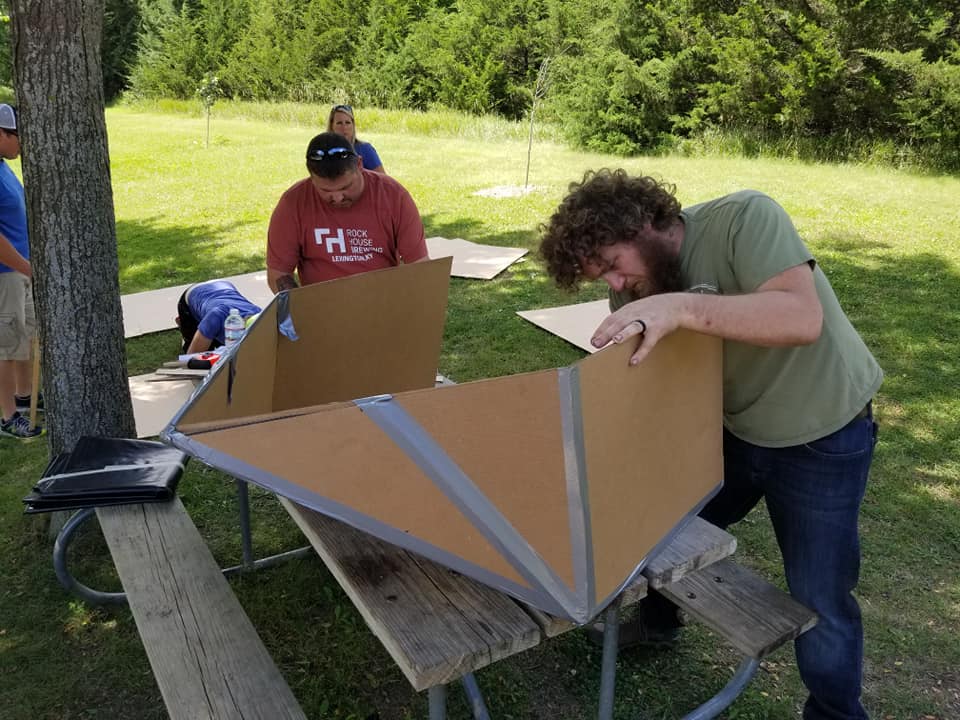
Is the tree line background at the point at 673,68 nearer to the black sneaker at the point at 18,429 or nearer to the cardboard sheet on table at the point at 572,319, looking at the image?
the cardboard sheet on table at the point at 572,319

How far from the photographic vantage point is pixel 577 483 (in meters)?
1.27

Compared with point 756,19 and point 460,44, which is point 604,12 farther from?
point 460,44

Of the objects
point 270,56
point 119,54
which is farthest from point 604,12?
point 119,54

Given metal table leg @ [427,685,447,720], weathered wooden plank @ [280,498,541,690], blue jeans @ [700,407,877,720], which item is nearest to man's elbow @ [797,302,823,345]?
blue jeans @ [700,407,877,720]

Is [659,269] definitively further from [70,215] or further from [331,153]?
[70,215]

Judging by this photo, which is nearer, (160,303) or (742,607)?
(742,607)

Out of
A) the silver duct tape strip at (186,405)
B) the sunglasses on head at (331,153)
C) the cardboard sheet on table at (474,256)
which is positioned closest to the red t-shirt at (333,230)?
the sunglasses on head at (331,153)

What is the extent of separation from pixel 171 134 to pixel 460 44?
8.71 metres

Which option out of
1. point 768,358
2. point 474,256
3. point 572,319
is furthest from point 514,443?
point 474,256

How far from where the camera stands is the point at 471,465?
4.11 feet

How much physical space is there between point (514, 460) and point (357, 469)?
0.84ft

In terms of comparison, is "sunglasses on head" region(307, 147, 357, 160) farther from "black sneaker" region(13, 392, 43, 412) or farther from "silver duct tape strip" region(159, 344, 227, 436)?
"black sneaker" region(13, 392, 43, 412)

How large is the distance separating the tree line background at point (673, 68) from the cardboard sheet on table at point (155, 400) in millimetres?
8390

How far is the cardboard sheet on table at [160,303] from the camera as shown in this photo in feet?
17.6
